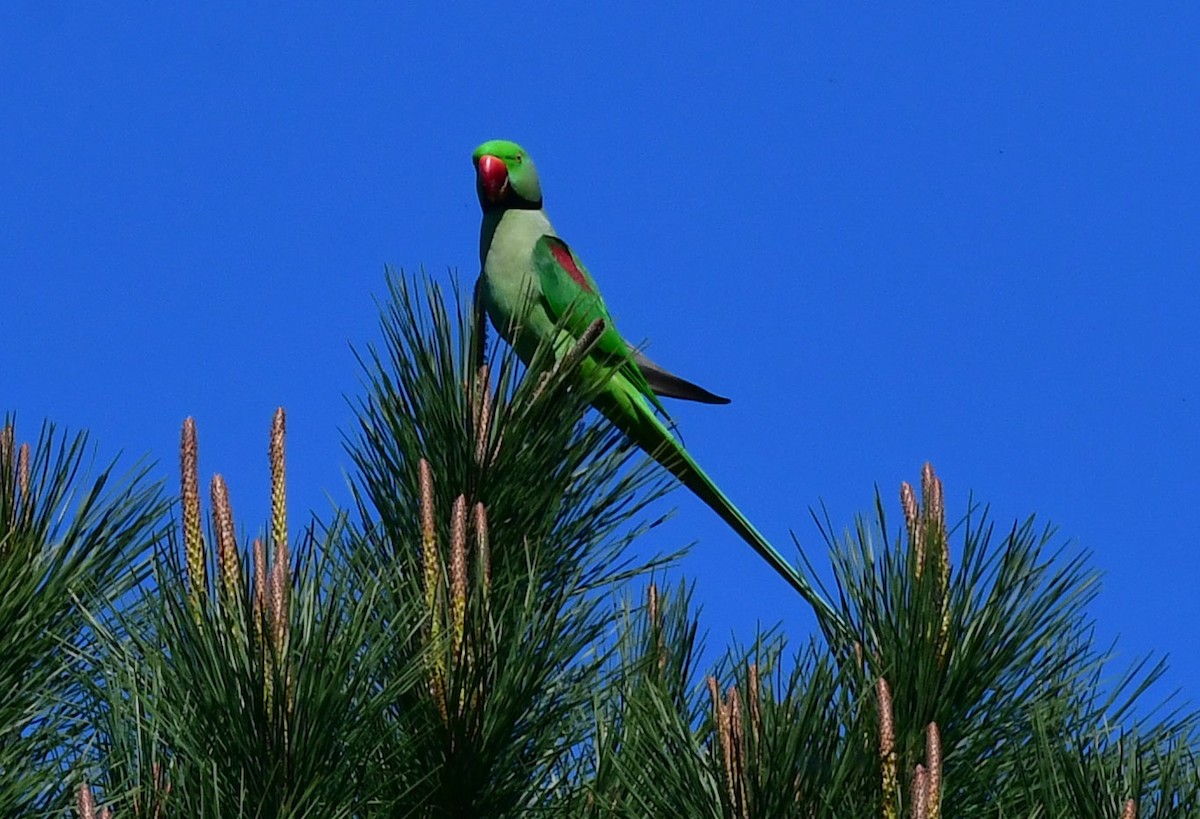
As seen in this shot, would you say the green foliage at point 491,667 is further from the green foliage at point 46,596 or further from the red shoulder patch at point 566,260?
the red shoulder patch at point 566,260

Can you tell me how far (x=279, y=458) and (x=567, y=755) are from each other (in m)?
0.62

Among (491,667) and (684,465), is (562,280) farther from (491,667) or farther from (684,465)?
(491,667)

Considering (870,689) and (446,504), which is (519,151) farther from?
(870,689)

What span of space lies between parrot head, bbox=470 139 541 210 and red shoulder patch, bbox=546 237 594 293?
47 centimetres

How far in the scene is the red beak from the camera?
192 inches

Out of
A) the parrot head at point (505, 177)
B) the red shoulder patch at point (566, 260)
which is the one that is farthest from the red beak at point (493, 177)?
the red shoulder patch at point (566, 260)

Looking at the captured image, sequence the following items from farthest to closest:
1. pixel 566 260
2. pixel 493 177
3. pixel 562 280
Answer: pixel 493 177 → pixel 566 260 → pixel 562 280

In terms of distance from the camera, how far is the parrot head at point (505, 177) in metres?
4.88

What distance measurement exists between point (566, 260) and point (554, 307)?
0.27m

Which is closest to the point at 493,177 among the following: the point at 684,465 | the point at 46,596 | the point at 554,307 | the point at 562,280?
the point at 562,280

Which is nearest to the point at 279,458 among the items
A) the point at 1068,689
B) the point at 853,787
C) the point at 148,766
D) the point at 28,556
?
the point at 148,766

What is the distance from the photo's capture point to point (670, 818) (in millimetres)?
1933

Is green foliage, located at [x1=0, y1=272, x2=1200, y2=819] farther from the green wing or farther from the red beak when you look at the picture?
the red beak

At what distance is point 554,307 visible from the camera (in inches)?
165
